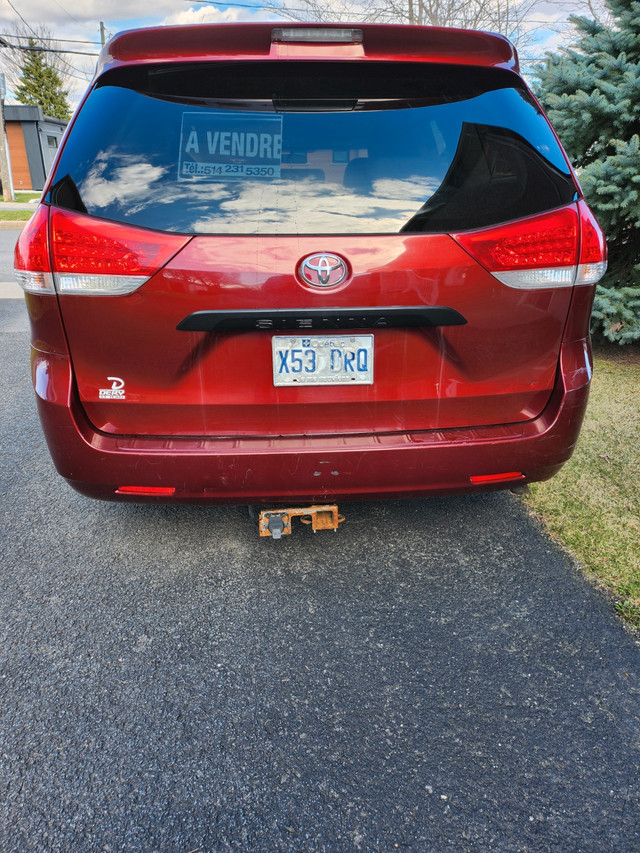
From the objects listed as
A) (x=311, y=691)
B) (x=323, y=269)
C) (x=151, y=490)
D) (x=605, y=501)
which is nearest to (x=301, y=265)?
(x=323, y=269)

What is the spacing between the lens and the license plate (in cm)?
196

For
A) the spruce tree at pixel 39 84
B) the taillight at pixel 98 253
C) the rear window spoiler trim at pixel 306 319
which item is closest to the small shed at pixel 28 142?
the spruce tree at pixel 39 84

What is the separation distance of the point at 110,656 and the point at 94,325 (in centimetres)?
111

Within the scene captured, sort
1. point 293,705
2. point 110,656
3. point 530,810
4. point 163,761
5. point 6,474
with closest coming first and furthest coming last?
point 530,810
point 163,761
point 293,705
point 110,656
point 6,474

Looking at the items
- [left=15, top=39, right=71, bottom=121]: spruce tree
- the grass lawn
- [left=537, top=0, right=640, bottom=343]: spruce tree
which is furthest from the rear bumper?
[left=15, top=39, right=71, bottom=121]: spruce tree

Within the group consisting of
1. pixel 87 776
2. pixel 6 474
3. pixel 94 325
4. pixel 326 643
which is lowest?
pixel 6 474

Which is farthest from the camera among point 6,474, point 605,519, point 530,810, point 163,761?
point 6,474

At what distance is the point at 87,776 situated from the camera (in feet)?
5.31

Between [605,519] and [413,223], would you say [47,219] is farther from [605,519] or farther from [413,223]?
[605,519]

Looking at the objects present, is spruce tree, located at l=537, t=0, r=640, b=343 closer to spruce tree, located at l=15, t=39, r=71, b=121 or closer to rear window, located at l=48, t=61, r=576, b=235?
rear window, located at l=48, t=61, r=576, b=235

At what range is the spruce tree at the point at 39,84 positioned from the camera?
45031 millimetres

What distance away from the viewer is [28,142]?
34.3 meters

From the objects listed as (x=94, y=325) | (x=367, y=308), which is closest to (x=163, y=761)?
(x=94, y=325)

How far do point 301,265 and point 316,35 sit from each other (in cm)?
80
